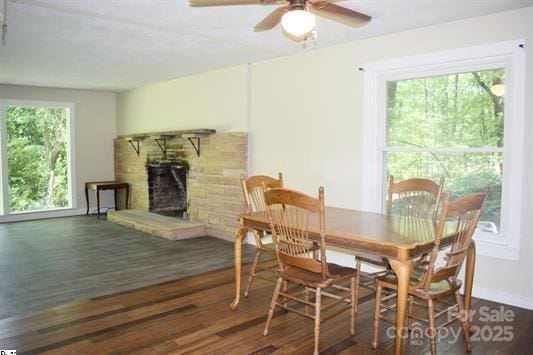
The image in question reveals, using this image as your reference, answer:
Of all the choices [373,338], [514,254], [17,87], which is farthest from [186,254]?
[17,87]

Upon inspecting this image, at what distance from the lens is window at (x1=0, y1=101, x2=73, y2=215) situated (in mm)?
7066

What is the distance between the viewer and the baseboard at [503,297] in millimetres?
3232

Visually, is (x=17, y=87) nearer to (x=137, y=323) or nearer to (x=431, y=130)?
(x=137, y=323)

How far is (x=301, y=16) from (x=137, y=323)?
226 cm

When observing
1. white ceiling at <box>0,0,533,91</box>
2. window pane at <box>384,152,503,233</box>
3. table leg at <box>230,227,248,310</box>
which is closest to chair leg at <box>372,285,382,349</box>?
table leg at <box>230,227,248,310</box>

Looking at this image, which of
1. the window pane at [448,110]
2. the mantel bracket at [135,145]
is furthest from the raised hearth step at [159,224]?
the window pane at [448,110]

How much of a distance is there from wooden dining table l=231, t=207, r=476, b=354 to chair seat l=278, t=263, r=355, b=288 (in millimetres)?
202

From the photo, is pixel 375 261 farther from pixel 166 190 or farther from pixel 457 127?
pixel 166 190

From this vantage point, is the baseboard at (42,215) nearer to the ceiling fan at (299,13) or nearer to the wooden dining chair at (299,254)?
the wooden dining chair at (299,254)

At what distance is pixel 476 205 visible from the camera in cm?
238

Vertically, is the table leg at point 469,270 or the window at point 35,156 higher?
the window at point 35,156

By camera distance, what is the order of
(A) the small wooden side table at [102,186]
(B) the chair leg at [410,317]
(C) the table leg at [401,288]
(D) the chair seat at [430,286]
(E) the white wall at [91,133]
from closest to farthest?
(C) the table leg at [401,288]
(D) the chair seat at [430,286]
(B) the chair leg at [410,317]
(A) the small wooden side table at [102,186]
(E) the white wall at [91,133]

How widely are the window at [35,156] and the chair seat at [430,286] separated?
6.66 meters

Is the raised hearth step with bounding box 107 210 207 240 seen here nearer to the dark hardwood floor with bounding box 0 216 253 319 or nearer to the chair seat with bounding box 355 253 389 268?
the dark hardwood floor with bounding box 0 216 253 319
